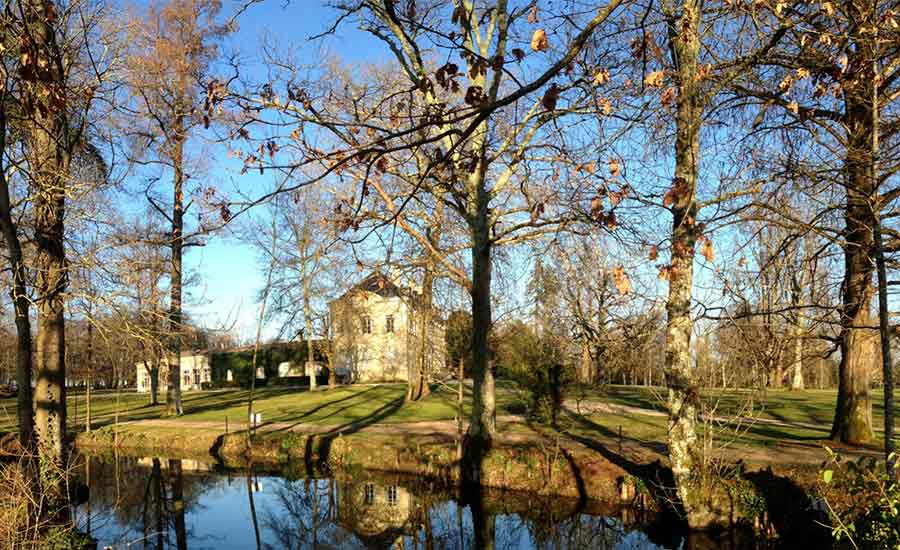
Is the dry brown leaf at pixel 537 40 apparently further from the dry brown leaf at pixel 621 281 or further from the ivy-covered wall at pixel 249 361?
the ivy-covered wall at pixel 249 361

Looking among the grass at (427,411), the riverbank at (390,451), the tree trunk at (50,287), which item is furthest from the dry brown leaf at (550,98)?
the grass at (427,411)

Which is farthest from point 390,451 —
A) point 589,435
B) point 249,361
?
point 249,361

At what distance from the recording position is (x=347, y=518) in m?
12.9

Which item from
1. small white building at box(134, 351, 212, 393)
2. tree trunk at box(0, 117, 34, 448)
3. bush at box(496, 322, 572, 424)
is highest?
tree trunk at box(0, 117, 34, 448)

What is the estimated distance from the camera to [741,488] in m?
10.9

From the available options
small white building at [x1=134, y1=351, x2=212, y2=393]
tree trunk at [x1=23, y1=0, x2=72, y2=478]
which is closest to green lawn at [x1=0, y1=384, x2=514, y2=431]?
tree trunk at [x1=23, y1=0, x2=72, y2=478]

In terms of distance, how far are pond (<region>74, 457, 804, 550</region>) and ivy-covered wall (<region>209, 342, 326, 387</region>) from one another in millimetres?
33077

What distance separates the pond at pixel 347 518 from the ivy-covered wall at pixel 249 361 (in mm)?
33077

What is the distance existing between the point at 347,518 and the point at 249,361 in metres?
38.9

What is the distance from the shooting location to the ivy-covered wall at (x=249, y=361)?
49312 millimetres

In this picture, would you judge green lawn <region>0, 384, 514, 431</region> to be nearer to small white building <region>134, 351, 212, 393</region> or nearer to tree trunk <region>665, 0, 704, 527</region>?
tree trunk <region>665, 0, 704, 527</region>

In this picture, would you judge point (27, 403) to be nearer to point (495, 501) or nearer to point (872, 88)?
point (495, 501)

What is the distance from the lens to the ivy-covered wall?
49312 mm

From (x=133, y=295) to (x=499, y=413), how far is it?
1505 centimetres
